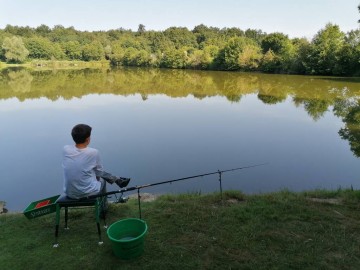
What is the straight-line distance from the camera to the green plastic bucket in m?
3.21

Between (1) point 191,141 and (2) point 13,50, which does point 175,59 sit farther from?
(1) point 191,141

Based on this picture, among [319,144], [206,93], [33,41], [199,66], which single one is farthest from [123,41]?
[319,144]

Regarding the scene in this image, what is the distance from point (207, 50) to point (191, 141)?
170 feet

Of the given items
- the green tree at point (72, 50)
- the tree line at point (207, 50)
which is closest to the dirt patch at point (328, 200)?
the tree line at point (207, 50)

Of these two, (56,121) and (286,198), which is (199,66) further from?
(286,198)

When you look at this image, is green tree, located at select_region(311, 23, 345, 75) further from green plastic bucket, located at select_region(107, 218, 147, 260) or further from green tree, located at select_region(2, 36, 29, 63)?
green tree, located at select_region(2, 36, 29, 63)

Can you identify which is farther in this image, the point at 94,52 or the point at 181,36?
the point at 181,36

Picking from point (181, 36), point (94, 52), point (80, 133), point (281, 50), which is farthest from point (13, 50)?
point (80, 133)

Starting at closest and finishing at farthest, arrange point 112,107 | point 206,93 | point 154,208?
point 154,208
point 112,107
point 206,93

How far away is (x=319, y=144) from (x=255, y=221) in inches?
280

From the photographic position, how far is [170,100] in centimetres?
2020

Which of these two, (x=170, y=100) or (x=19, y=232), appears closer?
(x=19, y=232)

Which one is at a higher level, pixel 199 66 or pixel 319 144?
pixel 199 66

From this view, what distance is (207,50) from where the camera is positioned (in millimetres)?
59469
